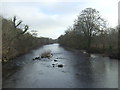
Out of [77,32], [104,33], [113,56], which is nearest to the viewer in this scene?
[113,56]

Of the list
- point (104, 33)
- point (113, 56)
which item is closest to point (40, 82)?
point (113, 56)

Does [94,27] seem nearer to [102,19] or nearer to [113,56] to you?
[102,19]

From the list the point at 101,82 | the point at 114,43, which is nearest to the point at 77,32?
the point at 114,43

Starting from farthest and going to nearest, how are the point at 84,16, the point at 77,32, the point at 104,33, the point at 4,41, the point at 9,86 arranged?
the point at 77,32, the point at 84,16, the point at 104,33, the point at 4,41, the point at 9,86

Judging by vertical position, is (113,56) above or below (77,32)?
below

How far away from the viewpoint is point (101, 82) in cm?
1795

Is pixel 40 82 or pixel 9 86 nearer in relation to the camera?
pixel 9 86

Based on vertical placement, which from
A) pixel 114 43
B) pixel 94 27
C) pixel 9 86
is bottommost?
pixel 9 86

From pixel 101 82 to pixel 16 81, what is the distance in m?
7.92

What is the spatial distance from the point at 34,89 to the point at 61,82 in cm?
330

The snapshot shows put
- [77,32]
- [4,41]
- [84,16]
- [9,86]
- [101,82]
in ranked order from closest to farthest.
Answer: [9,86]
[101,82]
[4,41]
[84,16]
[77,32]

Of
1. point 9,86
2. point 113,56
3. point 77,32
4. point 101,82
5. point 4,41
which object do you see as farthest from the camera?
point 77,32

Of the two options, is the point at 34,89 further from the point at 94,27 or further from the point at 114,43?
the point at 94,27

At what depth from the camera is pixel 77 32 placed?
58281 mm
